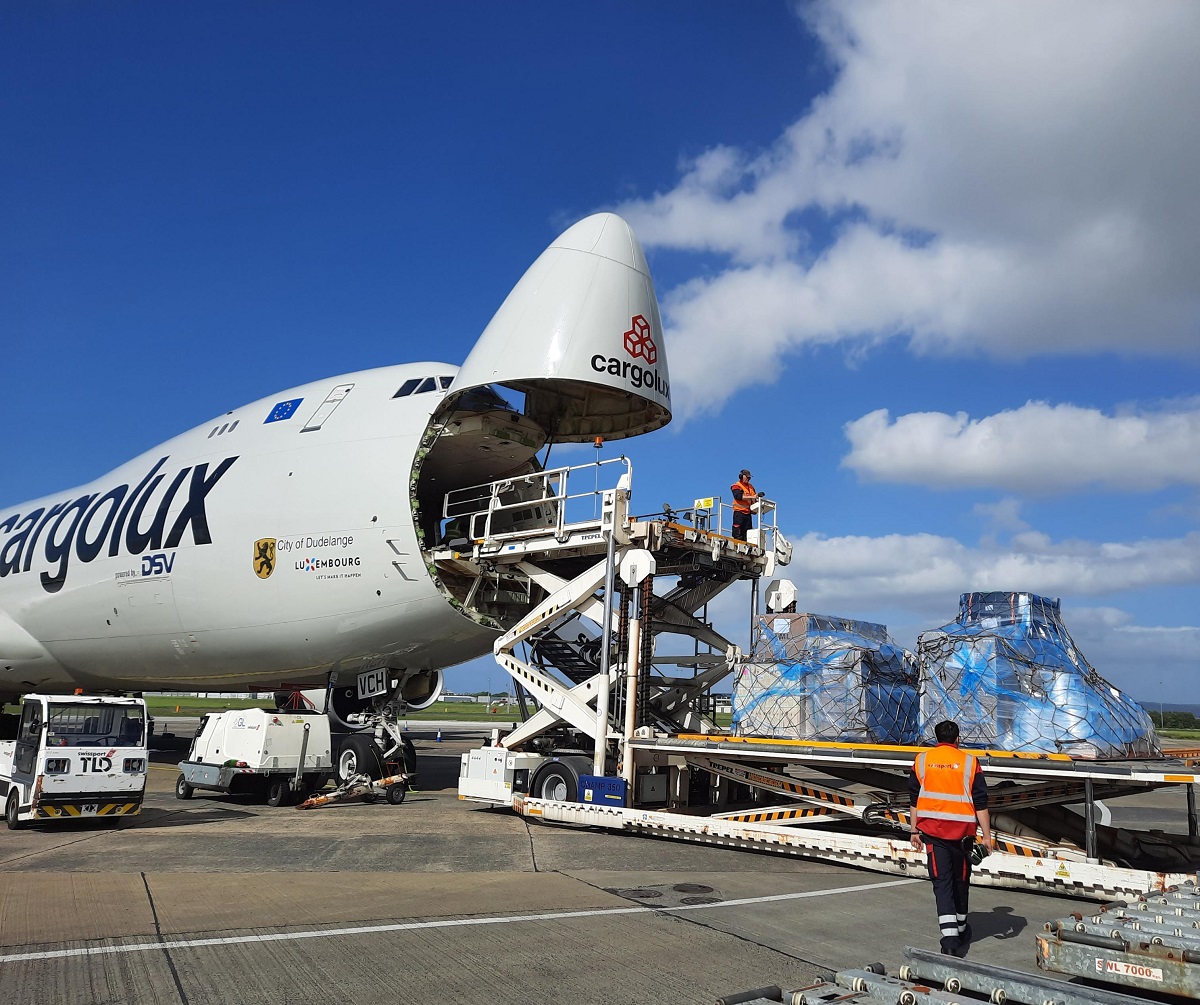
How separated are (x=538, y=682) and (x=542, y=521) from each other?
4178mm

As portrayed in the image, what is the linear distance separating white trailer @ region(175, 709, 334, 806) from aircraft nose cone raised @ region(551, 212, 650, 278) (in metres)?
10.3

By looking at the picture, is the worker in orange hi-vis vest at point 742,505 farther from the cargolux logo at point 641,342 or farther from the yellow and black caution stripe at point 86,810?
the yellow and black caution stripe at point 86,810

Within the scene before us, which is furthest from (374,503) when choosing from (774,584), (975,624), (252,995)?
(252,995)

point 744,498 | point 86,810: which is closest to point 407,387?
point 744,498

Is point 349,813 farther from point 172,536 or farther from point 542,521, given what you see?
point 172,536

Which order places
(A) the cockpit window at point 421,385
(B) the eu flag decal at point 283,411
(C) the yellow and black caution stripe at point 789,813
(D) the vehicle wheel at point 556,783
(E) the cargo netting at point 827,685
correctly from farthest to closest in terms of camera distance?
(B) the eu flag decal at point 283,411 → (A) the cockpit window at point 421,385 → (D) the vehicle wheel at point 556,783 → (E) the cargo netting at point 827,685 → (C) the yellow and black caution stripe at point 789,813

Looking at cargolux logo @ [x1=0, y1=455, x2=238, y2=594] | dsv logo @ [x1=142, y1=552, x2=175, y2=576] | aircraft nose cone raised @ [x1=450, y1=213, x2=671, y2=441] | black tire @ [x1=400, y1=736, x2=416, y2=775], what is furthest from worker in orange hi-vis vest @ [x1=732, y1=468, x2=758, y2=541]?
dsv logo @ [x1=142, y1=552, x2=175, y2=576]

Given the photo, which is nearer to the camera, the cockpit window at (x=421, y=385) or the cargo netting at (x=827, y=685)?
the cargo netting at (x=827, y=685)

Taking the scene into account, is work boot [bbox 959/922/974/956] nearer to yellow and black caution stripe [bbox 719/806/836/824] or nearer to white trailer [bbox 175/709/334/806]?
yellow and black caution stripe [bbox 719/806/836/824]

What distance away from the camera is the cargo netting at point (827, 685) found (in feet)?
43.9

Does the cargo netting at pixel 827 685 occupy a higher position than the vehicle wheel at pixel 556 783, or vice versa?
the cargo netting at pixel 827 685

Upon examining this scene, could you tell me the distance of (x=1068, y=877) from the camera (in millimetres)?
9578

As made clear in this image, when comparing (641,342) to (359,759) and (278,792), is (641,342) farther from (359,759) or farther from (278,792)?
(278,792)

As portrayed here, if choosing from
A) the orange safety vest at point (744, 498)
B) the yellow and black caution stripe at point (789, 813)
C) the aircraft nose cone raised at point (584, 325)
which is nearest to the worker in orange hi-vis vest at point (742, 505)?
the orange safety vest at point (744, 498)
